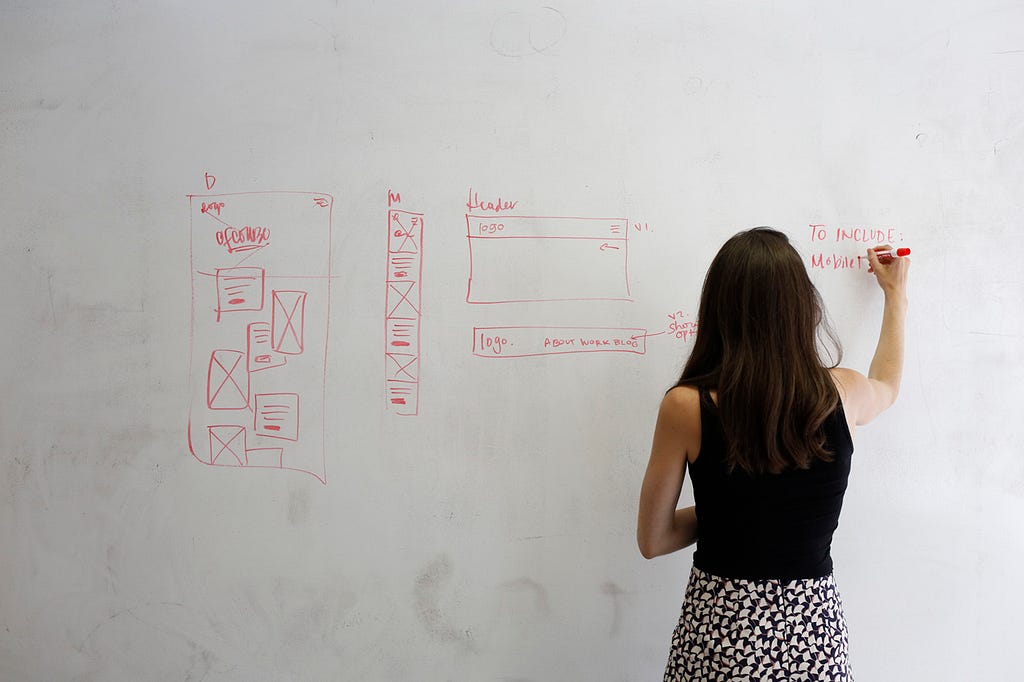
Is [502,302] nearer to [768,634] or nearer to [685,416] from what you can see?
[685,416]

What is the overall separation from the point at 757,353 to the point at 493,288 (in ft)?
2.21

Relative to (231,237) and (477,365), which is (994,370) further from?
(231,237)

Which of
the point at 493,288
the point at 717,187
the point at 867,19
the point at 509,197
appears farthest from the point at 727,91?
the point at 493,288

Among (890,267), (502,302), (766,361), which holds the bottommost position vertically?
(766,361)

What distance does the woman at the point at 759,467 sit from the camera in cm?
119

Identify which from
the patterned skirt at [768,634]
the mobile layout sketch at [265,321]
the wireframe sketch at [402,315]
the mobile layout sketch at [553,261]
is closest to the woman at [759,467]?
the patterned skirt at [768,634]

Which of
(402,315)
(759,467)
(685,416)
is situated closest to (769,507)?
(759,467)

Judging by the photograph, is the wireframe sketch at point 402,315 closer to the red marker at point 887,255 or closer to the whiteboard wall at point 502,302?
the whiteboard wall at point 502,302

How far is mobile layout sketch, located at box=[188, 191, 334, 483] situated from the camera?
5.51 ft

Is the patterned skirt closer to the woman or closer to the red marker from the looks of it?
the woman

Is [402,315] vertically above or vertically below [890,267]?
below

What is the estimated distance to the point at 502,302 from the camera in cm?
166

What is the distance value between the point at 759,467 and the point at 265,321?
117 centimetres

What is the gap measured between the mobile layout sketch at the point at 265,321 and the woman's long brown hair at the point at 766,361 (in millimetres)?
928
